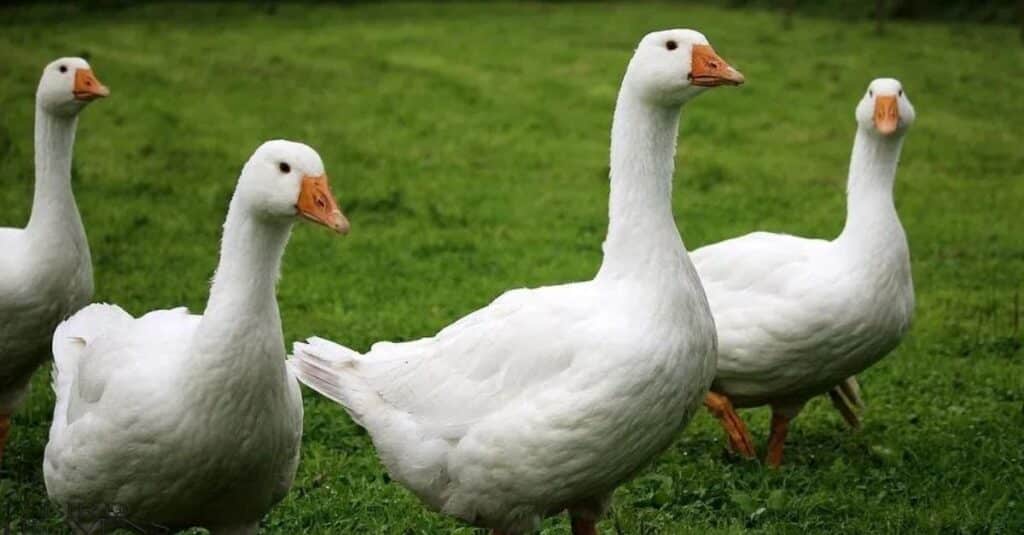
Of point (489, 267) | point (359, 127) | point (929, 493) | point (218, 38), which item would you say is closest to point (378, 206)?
point (489, 267)

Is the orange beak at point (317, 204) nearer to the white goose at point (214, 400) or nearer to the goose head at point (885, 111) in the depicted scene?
the white goose at point (214, 400)

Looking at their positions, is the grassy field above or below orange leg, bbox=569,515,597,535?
below

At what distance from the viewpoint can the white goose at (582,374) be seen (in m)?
5.25

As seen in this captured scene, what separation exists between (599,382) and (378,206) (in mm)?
8623

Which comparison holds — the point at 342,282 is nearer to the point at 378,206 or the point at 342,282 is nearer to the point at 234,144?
the point at 378,206

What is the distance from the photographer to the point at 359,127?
17109mm

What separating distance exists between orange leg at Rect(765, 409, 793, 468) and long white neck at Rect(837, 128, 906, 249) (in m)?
0.97

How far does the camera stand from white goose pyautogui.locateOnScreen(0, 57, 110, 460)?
23.1 ft

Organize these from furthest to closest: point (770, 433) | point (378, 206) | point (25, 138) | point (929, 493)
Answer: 1. point (25, 138)
2. point (378, 206)
3. point (770, 433)
4. point (929, 493)

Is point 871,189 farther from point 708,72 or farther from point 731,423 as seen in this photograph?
point 708,72

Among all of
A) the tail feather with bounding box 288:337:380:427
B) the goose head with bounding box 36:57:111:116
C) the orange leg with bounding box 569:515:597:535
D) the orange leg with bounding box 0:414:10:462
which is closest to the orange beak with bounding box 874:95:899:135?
the orange leg with bounding box 569:515:597:535

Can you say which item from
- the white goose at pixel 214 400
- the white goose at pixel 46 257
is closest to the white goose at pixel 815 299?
the white goose at pixel 214 400

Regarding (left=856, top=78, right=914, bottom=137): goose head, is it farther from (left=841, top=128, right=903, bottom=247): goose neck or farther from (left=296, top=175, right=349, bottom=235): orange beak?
(left=296, top=175, right=349, bottom=235): orange beak

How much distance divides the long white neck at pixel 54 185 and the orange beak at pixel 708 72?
338cm
